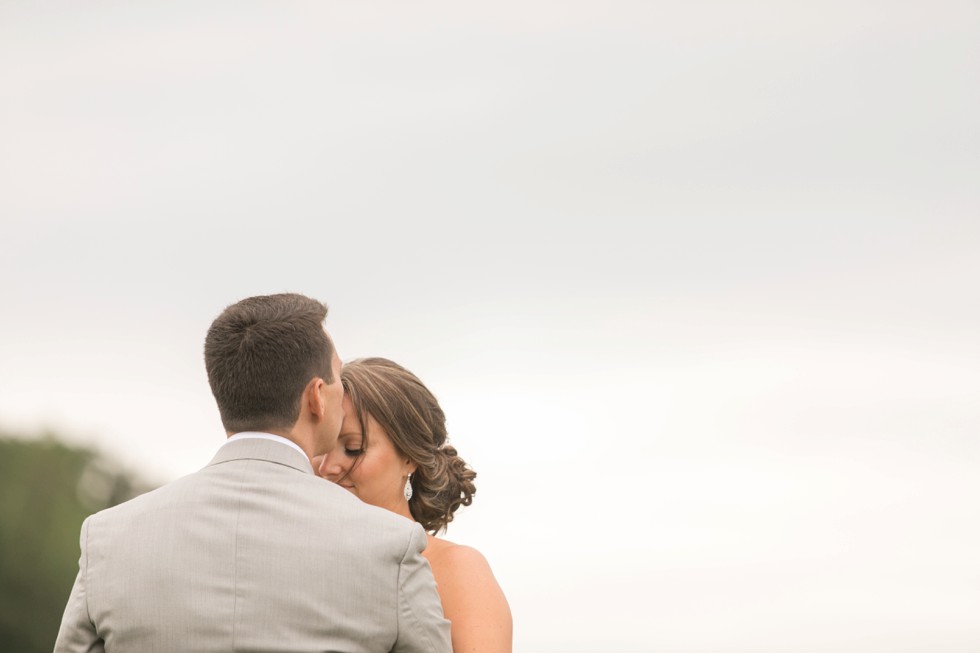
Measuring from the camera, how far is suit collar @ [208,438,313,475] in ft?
17.9

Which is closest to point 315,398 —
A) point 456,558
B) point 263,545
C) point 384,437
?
point 263,545

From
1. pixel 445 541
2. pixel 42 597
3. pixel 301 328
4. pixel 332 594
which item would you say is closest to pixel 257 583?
pixel 332 594

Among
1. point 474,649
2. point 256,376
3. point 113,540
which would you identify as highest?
point 256,376

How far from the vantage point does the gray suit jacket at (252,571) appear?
5082 millimetres

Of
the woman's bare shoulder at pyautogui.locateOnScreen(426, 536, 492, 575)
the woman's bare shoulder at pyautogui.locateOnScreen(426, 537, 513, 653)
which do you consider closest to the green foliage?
the woman's bare shoulder at pyautogui.locateOnScreen(426, 536, 492, 575)

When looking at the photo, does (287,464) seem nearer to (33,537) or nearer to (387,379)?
(387,379)

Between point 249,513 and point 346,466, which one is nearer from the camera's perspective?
point 249,513

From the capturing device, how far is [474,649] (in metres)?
6.61

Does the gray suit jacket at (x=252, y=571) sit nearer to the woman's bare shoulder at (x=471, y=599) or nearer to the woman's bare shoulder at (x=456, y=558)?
the woman's bare shoulder at (x=471, y=599)

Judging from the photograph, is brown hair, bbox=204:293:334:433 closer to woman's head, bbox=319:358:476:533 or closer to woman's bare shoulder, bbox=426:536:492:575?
woman's bare shoulder, bbox=426:536:492:575

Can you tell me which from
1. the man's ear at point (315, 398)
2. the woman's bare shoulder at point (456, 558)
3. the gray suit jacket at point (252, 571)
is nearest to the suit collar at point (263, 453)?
the gray suit jacket at point (252, 571)

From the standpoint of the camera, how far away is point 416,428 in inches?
312

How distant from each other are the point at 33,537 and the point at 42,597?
193cm

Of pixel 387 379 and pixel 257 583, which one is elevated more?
pixel 387 379
